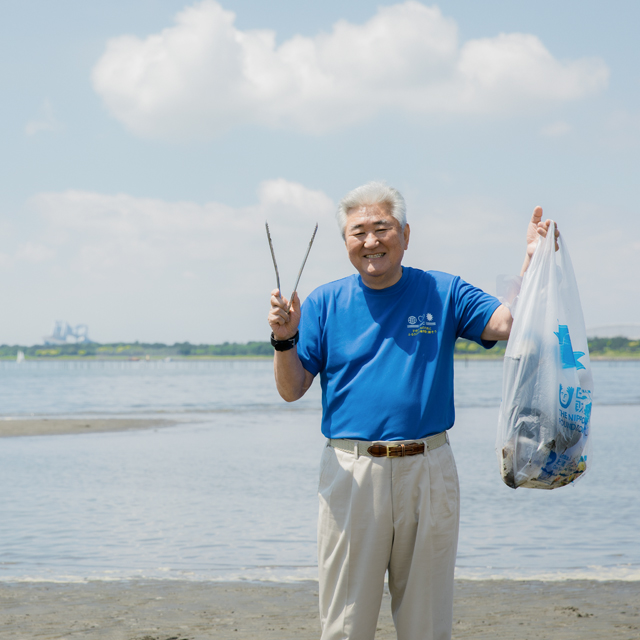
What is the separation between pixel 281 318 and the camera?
258cm

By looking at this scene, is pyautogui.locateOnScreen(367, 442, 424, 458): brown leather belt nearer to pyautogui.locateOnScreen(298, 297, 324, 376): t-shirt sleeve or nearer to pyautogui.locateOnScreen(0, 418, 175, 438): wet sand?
pyautogui.locateOnScreen(298, 297, 324, 376): t-shirt sleeve

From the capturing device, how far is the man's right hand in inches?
102

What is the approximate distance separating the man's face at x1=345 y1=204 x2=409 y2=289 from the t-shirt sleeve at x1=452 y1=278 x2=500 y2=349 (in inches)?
9.7

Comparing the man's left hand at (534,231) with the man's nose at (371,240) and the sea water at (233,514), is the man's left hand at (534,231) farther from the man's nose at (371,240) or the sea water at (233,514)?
the sea water at (233,514)

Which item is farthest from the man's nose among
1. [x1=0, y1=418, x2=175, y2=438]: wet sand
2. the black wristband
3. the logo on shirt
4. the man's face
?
[x1=0, y1=418, x2=175, y2=438]: wet sand

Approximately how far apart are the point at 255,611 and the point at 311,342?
2.67m

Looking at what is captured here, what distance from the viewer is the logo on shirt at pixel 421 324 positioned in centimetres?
260

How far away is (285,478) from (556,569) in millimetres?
5070

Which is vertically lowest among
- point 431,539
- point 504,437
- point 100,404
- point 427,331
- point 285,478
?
point 100,404

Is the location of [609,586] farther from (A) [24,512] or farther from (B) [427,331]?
(A) [24,512]

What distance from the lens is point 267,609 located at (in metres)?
4.69

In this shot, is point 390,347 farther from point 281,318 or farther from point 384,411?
point 281,318

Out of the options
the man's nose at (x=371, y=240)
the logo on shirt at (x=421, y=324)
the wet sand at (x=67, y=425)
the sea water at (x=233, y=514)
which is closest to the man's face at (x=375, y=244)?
the man's nose at (x=371, y=240)

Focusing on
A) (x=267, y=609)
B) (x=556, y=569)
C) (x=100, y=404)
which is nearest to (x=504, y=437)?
(x=267, y=609)
